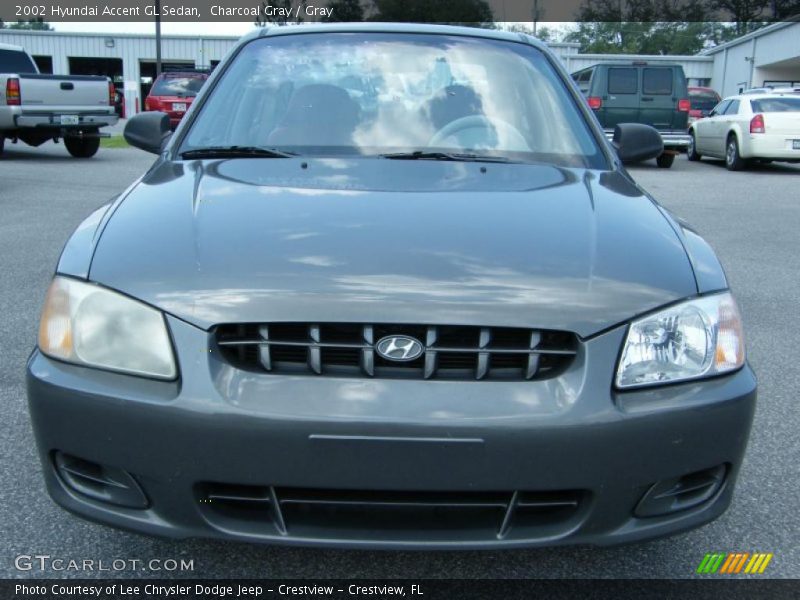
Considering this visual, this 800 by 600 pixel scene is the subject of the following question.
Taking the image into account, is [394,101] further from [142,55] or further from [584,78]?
[142,55]

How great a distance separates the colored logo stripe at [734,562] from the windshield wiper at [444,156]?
4.52ft

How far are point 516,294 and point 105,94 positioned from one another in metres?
14.7

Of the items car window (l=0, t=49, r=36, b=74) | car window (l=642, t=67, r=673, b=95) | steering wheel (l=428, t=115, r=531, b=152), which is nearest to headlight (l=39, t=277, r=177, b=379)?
steering wheel (l=428, t=115, r=531, b=152)

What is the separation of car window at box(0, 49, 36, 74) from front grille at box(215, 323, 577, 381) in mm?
15671

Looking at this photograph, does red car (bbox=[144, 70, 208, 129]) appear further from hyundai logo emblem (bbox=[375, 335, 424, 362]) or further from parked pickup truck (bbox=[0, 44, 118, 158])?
hyundai logo emblem (bbox=[375, 335, 424, 362])

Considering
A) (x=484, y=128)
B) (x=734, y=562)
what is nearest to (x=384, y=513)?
(x=734, y=562)

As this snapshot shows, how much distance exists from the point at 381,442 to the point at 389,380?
0.14 m

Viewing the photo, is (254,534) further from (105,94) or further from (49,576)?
(105,94)

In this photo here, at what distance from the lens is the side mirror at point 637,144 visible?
3.51 metres

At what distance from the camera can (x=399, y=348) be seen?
1.85 m

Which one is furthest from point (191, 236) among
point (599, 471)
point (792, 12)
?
point (792, 12)

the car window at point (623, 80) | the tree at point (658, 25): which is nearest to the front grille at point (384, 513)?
the car window at point (623, 80)

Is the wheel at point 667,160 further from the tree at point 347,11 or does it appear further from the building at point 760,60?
the tree at point 347,11

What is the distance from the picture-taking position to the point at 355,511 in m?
1.87
